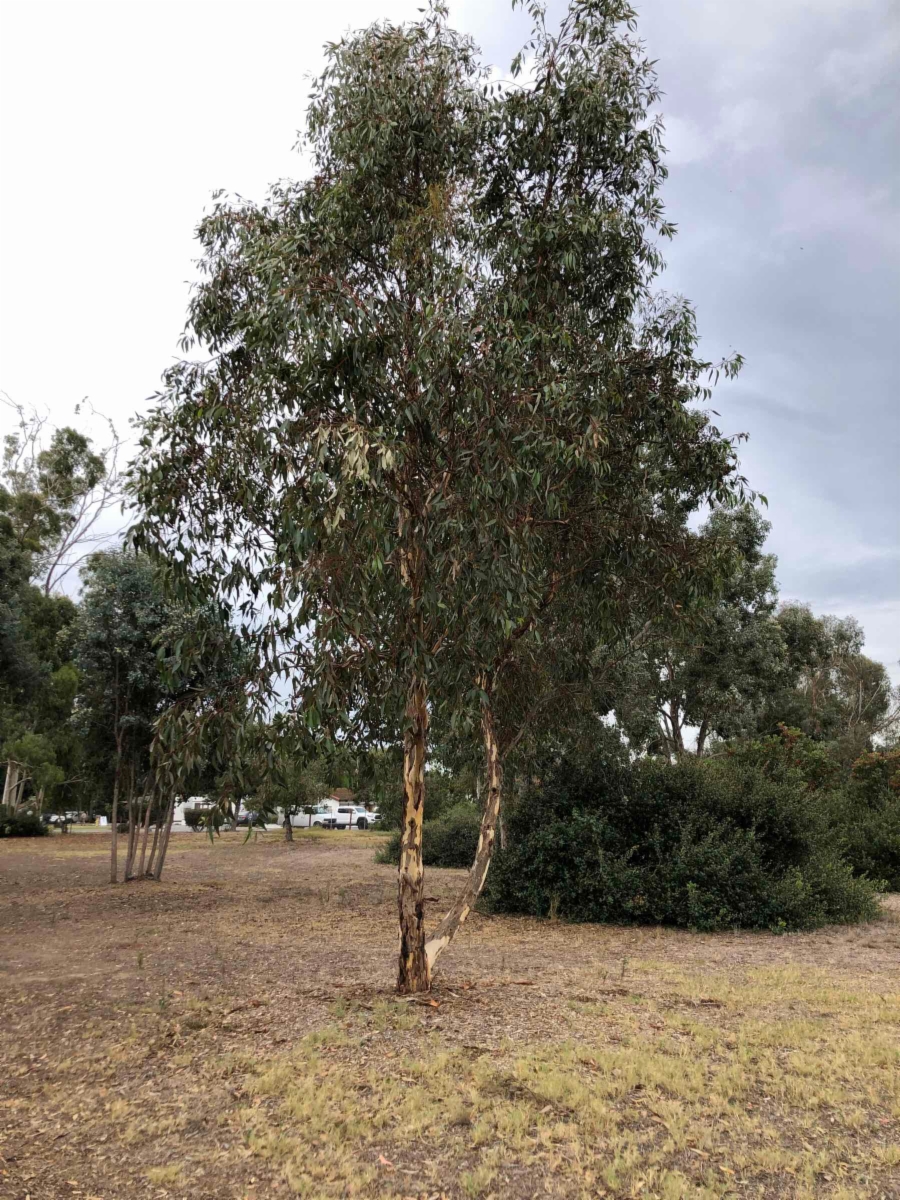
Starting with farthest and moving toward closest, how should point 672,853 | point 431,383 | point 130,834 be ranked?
point 130,834, point 672,853, point 431,383

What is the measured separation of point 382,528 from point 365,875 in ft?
49.8

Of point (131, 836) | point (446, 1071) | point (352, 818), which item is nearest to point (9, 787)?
point (352, 818)

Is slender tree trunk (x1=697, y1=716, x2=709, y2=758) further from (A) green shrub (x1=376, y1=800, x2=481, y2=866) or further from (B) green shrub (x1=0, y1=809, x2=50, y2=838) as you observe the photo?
(B) green shrub (x1=0, y1=809, x2=50, y2=838)

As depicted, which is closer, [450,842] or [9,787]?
[450,842]

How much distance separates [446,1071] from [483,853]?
9.89 ft

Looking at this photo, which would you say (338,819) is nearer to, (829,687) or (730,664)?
(829,687)

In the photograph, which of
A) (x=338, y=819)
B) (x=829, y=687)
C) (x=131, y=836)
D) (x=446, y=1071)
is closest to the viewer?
(x=446, y=1071)

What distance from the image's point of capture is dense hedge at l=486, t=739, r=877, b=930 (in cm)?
1189

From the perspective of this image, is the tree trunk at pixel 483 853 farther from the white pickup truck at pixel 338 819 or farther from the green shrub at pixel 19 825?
the white pickup truck at pixel 338 819

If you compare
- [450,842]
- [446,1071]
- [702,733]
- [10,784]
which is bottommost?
[10,784]

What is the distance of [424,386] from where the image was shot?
282 inches

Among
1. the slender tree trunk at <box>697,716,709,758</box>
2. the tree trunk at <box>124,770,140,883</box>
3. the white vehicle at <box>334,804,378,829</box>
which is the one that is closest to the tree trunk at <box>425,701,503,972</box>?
the tree trunk at <box>124,770,140,883</box>

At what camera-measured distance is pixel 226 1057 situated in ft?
17.8

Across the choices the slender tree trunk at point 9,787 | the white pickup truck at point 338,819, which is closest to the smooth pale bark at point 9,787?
the slender tree trunk at point 9,787
